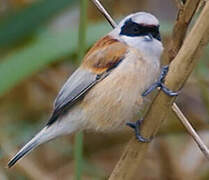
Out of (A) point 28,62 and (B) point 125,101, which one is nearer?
(B) point 125,101

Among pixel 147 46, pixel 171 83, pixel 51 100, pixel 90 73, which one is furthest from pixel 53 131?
pixel 51 100

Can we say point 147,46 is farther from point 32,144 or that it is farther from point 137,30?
point 32,144

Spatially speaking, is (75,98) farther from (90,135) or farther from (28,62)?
(90,135)

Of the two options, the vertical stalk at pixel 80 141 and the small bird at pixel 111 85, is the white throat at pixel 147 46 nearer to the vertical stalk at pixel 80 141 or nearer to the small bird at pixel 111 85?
the small bird at pixel 111 85

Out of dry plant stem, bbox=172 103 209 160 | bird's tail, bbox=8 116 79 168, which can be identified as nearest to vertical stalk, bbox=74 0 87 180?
bird's tail, bbox=8 116 79 168

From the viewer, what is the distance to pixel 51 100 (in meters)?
3.55

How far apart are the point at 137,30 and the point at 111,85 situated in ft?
0.74

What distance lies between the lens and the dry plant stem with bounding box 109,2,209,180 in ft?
5.64

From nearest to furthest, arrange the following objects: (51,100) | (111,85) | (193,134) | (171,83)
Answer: (171,83) → (193,134) → (111,85) → (51,100)

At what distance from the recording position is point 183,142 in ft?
12.1

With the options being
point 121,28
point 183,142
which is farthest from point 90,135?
point 121,28

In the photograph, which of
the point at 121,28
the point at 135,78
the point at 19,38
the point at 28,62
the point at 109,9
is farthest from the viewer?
the point at 109,9

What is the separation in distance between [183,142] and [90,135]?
53cm

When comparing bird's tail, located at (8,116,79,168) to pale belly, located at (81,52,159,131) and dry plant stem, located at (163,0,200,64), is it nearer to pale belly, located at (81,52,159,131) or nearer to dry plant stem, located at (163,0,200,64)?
pale belly, located at (81,52,159,131)
